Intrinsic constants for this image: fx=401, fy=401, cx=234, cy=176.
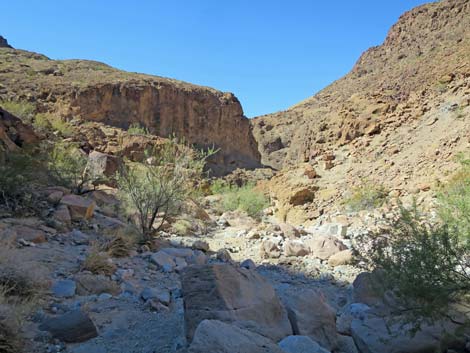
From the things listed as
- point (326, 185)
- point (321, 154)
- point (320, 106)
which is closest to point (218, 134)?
point (320, 106)

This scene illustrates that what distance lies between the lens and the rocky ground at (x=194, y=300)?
9.05 feet

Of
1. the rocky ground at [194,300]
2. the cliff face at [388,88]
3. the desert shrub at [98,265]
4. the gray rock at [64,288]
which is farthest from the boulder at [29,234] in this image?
the cliff face at [388,88]

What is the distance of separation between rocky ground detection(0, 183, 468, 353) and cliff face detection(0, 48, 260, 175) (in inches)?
743

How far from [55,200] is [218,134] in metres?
28.0

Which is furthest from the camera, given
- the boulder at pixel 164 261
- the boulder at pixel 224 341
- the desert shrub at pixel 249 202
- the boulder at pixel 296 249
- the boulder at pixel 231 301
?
the desert shrub at pixel 249 202

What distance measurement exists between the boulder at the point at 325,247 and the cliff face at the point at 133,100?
1964cm

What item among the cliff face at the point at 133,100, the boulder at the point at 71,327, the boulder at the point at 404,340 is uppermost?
the cliff face at the point at 133,100

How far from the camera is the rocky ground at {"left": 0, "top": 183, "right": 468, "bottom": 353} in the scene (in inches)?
109

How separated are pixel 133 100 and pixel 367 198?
2236cm

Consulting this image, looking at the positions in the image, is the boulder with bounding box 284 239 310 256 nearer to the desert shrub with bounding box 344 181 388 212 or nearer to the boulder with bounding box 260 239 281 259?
the boulder with bounding box 260 239 281 259

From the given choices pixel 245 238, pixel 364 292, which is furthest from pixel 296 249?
pixel 364 292

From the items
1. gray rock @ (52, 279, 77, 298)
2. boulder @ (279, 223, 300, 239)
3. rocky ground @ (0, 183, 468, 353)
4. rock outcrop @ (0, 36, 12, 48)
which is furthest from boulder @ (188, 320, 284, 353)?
rock outcrop @ (0, 36, 12, 48)

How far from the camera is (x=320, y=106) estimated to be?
46844mm

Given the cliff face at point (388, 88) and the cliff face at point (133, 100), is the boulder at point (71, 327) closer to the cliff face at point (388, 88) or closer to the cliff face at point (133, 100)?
the cliff face at point (388, 88)
